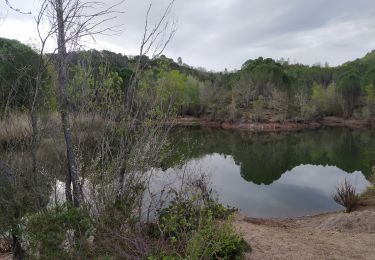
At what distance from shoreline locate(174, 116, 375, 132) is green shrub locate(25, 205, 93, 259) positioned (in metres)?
48.0

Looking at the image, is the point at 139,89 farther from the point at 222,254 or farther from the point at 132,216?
the point at 222,254

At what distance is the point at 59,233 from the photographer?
5113 mm

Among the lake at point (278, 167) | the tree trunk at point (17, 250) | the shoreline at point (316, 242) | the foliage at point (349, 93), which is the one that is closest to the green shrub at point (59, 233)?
the tree trunk at point (17, 250)

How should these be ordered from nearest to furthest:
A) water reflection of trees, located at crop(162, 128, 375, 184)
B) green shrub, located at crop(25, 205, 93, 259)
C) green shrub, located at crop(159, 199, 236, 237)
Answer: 1. green shrub, located at crop(25, 205, 93, 259)
2. green shrub, located at crop(159, 199, 236, 237)
3. water reflection of trees, located at crop(162, 128, 375, 184)

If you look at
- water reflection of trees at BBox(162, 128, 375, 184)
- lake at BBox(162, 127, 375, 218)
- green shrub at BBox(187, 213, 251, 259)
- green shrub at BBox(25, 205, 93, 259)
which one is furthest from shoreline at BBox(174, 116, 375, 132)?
green shrub at BBox(25, 205, 93, 259)

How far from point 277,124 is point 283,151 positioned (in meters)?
23.5

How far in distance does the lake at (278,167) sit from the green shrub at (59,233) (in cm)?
267

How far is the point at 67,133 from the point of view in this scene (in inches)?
231

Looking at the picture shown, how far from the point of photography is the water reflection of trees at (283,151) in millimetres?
25578

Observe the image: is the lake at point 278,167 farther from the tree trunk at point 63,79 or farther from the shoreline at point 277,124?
the shoreline at point 277,124

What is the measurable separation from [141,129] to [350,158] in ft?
90.3

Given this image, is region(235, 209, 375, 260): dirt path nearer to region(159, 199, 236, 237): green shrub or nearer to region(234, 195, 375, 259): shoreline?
region(234, 195, 375, 259): shoreline

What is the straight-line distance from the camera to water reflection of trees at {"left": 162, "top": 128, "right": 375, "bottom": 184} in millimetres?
25578

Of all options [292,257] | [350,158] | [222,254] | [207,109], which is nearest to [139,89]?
[222,254]
